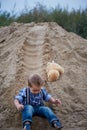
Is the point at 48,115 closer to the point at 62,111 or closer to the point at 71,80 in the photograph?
the point at 62,111

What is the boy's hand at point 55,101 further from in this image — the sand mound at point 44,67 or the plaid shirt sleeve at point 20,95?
the plaid shirt sleeve at point 20,95

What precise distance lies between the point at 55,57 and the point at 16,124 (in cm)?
192

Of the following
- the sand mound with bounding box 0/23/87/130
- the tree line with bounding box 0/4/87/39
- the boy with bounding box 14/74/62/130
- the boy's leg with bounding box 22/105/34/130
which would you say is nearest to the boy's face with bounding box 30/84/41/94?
the boy with bounding box 14/74/62/130

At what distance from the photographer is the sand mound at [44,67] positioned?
6.75 metres

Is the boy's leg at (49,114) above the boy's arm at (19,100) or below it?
below

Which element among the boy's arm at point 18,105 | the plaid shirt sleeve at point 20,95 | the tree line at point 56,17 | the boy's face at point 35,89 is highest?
the boy's face at point 35,89

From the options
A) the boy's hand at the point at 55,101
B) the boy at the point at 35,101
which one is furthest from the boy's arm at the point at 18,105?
Answer: the boy's hand at the point at 55,101

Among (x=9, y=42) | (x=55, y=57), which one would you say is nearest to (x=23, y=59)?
(x=55, y=57)

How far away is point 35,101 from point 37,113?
0.17 m

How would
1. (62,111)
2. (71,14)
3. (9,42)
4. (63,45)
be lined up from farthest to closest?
1. (71,14)
2. (9,42)
3. (63,45)
4. (62,111)

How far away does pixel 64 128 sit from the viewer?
21.5 feet

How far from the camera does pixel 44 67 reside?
7770 mm

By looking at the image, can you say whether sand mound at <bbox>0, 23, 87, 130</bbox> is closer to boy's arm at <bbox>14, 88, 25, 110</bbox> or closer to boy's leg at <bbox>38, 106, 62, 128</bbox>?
boy's leg at <bbox>38, 106, 62, 128</bbox>

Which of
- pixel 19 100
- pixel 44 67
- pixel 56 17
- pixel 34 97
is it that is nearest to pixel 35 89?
pixel 34 97
